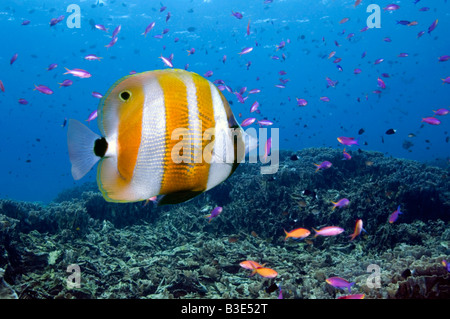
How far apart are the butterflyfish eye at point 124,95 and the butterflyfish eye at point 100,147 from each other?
0.16m

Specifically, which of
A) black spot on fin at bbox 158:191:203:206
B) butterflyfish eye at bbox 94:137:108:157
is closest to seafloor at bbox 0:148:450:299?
black spot on fin at bbox 158:191:203:206

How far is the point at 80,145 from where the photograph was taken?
2.63ft

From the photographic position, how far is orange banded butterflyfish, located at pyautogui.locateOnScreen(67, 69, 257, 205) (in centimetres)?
81

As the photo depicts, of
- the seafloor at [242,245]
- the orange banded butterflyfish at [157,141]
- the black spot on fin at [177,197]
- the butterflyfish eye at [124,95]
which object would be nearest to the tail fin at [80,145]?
the orange banded butterflyfish at [157,141]

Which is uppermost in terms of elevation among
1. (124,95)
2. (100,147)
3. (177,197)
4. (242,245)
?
(124,95)

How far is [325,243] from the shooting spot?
5.49m

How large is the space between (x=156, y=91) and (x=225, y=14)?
140 feet

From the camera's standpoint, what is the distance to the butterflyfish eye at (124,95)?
2.82 ft

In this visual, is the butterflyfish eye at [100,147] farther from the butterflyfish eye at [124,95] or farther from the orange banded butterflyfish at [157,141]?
the butterflyfish eye at [124,95]

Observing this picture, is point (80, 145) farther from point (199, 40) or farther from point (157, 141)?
point (199, 40)

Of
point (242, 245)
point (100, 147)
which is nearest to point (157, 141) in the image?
point (100, 147)

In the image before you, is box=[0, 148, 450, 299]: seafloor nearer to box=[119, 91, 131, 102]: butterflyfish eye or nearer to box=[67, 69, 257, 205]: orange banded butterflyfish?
box=[67, 69, 257, 205]: orange banded butterflyfish

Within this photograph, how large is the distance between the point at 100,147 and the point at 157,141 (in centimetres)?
18
